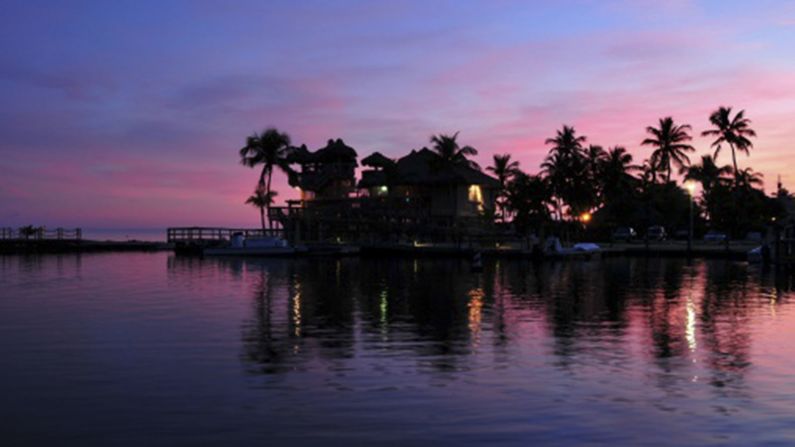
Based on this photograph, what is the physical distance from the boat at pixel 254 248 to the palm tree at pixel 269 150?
63.5ft

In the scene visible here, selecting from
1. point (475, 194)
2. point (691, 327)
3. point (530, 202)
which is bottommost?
point (691, 327)

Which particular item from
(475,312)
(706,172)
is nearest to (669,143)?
(706,172)

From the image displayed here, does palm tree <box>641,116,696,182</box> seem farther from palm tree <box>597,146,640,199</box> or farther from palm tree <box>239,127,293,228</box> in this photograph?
palm tree <box>239,127,293,228</box>

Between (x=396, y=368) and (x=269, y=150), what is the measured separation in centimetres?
7834

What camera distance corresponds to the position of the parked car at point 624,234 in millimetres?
90750

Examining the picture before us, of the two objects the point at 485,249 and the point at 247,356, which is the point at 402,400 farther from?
the point at 485,249

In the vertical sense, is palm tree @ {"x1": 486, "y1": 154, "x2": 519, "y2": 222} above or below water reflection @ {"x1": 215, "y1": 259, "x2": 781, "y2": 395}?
above

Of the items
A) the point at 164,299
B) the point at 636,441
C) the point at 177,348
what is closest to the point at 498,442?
the point at 636,441

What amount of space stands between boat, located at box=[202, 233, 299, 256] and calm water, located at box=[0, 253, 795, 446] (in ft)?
122

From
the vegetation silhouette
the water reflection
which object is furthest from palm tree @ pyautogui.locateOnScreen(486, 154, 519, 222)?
the water reflection

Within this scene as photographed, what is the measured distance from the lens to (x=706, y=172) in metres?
100

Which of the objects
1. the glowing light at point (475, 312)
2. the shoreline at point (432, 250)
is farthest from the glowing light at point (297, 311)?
the shoreline at point (432, 250)

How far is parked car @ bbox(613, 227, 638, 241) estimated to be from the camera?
90750mm

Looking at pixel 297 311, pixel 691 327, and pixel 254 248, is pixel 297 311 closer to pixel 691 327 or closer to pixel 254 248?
pixel 691 327
